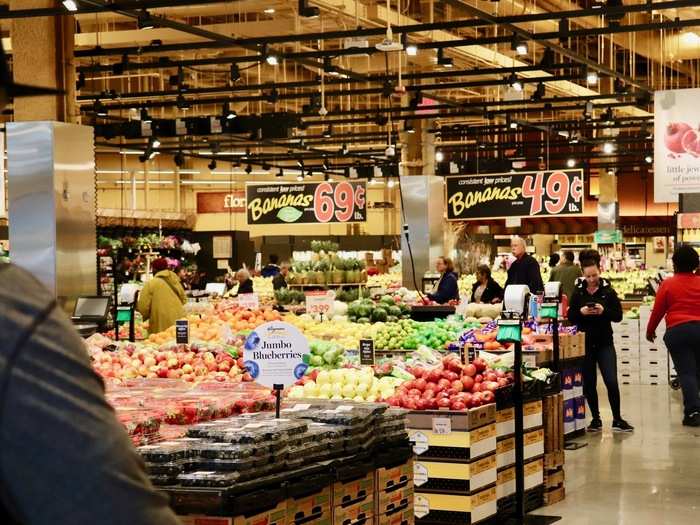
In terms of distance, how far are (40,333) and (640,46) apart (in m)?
18.8

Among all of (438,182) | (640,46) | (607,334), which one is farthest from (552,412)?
(640,46)

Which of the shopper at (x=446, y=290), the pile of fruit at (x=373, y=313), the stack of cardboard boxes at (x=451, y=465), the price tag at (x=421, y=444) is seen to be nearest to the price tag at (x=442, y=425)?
the stack of cardboard boxes at (x=451, y=465)

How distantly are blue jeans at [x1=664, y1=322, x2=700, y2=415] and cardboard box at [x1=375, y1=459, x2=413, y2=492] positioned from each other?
6072mm

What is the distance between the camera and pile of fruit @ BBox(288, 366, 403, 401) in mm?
6613

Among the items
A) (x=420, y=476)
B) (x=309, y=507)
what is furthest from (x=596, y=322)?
(x=309, y=507)

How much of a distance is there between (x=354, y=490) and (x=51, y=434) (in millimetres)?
3488

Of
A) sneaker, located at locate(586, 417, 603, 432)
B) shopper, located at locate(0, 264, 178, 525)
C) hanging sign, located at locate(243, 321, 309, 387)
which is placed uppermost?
shopper, located at locate(0, 264, 178, 525)

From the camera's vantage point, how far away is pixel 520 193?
57.4ft

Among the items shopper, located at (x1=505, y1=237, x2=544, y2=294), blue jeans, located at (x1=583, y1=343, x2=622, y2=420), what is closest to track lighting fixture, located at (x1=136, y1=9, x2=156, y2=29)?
shopper, located at (x1=505, y1=237, x2=544, y2=294)

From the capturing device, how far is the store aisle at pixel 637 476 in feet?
23.6

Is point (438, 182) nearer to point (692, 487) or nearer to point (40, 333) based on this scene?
point (692, 487)

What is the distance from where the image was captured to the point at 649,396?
13195 millimetres

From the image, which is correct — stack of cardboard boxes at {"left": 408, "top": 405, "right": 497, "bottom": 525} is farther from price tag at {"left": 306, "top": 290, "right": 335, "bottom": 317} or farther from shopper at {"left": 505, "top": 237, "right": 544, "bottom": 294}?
shopper at {"left": 505, "top": 237, "right": 544, "bottom": 294}

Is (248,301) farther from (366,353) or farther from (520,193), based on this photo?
(520,193)
